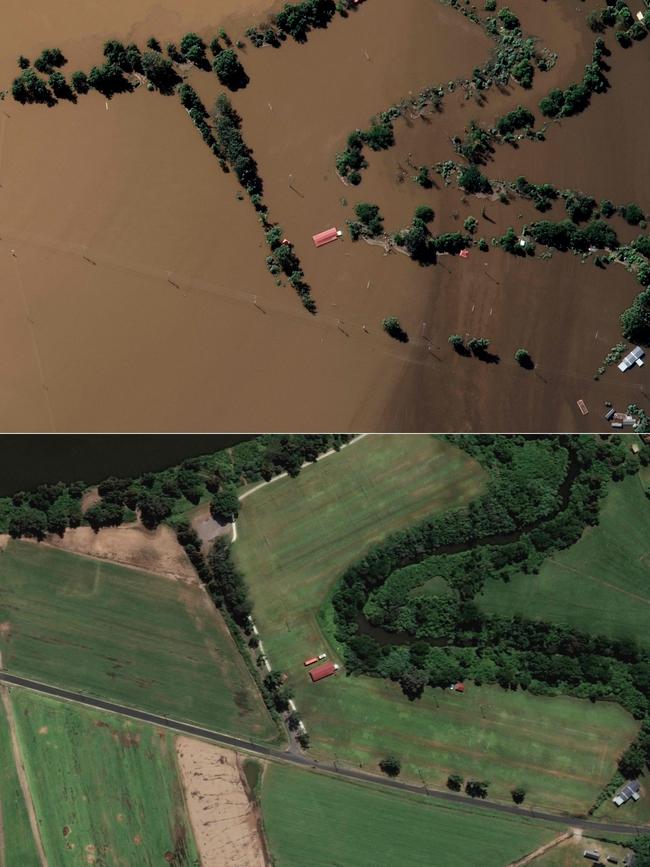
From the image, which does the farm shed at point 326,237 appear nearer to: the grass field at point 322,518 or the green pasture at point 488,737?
the grass field at point 322,518

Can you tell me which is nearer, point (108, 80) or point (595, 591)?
point (108, 80)

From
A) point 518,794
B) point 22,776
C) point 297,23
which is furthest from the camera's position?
point 22,776

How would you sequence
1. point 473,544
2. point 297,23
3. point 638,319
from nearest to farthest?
1. point 638,319
2. point 297,23
3. point 473,544

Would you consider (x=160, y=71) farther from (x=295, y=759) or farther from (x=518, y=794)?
(x=518, y=794)

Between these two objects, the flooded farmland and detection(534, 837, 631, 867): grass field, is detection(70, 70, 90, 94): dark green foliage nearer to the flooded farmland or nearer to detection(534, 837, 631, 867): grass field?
the flooded farmland

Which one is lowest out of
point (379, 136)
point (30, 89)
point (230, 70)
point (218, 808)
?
point (218, 808)

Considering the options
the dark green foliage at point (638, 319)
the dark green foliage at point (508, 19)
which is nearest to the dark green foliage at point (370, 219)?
the dark green foliage at point (508, 19)

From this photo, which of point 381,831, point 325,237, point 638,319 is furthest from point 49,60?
point 381,831

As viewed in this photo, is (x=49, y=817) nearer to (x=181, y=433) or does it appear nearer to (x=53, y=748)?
(x=53, y=748)
